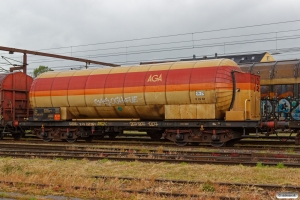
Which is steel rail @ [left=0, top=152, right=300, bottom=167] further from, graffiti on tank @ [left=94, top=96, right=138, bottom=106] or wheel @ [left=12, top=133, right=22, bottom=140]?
wheel @ [left=12, top=133, right=22, bottom=140]

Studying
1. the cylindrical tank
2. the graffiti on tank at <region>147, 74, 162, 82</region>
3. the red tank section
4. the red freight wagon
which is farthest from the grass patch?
the red tank section

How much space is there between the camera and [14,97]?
2422cm

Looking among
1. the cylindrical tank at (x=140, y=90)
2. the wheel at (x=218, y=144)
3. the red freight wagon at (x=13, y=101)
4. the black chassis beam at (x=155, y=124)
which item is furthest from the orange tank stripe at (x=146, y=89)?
the red freight wagon at (x=13, y=101)

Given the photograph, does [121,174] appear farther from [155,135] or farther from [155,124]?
[155,135]

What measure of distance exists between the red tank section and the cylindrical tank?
263 cm

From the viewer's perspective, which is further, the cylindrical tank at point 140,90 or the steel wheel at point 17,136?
the steel wheel at point 17,136

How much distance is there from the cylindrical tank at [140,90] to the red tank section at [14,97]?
8.64ft

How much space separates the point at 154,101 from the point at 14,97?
1089cm

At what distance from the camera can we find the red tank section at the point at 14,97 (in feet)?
77.0

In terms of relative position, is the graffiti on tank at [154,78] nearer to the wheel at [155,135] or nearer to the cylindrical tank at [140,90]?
the cylindrical tank at [140,90]

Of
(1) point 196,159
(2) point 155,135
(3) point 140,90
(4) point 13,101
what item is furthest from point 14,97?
(1) point 196,159

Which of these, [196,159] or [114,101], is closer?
[196,159]

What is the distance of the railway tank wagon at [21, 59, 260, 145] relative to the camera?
17.4 metres

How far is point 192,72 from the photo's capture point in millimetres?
→ 17859
